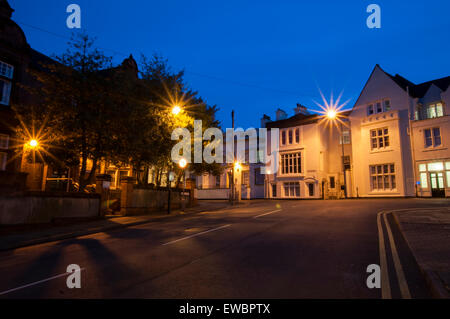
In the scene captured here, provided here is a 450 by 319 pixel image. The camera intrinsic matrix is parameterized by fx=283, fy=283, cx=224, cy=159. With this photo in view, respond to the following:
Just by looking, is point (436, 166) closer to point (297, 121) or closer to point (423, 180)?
point (423, 180)

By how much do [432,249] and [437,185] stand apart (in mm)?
28352

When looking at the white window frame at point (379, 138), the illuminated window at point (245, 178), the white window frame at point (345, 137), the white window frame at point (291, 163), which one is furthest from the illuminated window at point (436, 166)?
the illuminated window at point (245, 178)

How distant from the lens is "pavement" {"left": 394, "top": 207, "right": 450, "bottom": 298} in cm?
455

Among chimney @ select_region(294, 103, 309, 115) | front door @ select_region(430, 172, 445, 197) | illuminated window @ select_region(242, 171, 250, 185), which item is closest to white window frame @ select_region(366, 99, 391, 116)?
front door @ select_region(430, 172, 445, 197)

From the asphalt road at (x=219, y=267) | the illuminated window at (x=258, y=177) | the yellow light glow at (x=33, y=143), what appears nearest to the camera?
the asphalt road at (x=219, y=267)

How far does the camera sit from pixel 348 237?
9078mm

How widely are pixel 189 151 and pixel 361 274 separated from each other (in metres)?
18.3

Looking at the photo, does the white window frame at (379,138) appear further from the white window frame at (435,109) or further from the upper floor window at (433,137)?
the white window frame at (435,109)

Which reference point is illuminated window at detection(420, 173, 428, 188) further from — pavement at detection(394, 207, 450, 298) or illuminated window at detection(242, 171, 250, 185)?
pavement at detection(394, 207, 450, 298)

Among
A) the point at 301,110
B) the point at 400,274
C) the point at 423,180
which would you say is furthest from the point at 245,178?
the point at 400,274

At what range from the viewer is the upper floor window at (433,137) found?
30.2 m

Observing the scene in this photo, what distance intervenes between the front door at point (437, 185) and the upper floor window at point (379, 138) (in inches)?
232

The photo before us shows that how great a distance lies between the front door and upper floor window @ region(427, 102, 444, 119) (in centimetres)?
671

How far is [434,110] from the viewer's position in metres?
32.2
